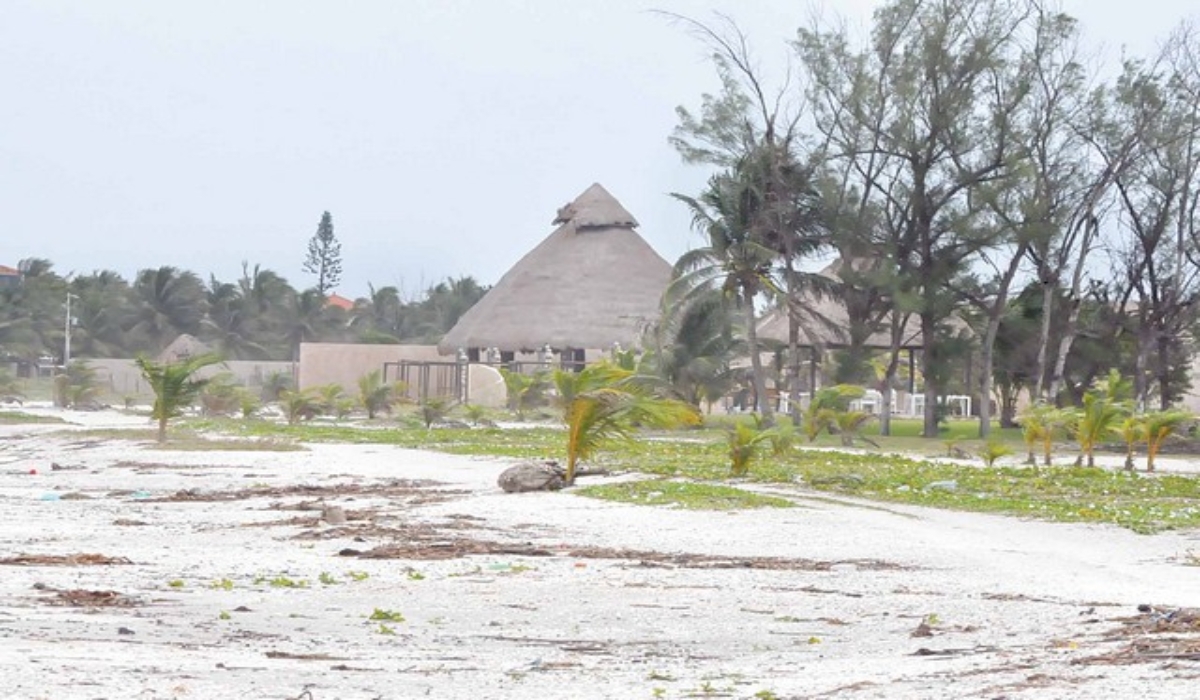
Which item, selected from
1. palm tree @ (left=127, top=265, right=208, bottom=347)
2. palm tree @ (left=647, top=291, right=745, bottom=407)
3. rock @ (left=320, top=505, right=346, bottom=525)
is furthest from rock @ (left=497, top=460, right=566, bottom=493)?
palm tree @ (left=127, top=265, right=208, bottom=347)

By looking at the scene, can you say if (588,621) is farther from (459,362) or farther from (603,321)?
(603,321)

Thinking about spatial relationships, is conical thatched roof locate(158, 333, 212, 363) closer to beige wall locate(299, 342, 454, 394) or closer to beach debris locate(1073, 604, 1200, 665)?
beige wall locate(299, 342, 454, 394)

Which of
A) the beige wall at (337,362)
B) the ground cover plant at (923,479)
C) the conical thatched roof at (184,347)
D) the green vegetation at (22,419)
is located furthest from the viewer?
the conical thatched roof at (184,347)

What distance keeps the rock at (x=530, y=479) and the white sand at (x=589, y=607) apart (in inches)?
61.4

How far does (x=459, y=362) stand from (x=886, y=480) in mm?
37054

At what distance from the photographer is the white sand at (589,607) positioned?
7453mm

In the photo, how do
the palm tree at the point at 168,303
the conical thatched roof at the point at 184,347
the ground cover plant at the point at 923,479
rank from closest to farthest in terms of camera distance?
the ground cover plant at the point at 923,479, the conical thatched roof at the point at 184,347, the palm tree at the point at 168,303

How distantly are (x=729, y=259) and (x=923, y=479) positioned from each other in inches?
952

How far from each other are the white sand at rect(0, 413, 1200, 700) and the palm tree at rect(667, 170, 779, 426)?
2813 centimetres

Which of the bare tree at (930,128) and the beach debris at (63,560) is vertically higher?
the bare tree at (930,128)

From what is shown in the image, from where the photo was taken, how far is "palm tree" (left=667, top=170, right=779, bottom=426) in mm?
46875

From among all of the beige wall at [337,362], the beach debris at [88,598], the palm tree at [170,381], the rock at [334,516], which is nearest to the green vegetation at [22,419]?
the palm tree at [170,381]

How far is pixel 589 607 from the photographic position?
1057cm

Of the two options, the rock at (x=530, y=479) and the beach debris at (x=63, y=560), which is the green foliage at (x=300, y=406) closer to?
the rock at (x=530, y=479)
